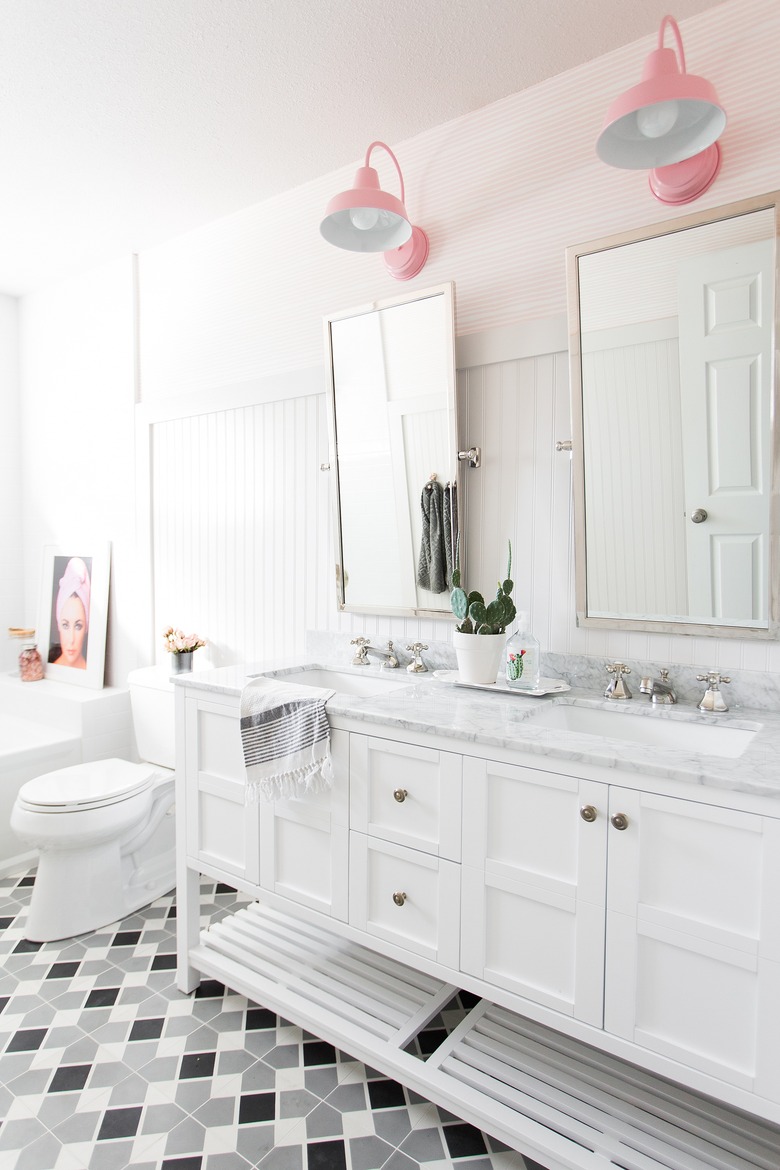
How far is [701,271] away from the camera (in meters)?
1.60

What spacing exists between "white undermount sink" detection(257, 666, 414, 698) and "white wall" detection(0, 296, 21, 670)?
2.33 m

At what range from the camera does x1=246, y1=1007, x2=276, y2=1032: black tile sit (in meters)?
1.83

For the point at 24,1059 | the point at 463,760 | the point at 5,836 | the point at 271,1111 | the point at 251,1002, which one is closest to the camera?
the point at 463,760

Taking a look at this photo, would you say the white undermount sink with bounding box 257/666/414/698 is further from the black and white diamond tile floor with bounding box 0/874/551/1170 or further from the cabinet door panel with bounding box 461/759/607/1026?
the black and white diamond tile floor with bounding box 0/874/551/1170

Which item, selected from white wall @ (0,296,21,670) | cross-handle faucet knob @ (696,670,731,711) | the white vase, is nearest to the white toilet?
the white vase

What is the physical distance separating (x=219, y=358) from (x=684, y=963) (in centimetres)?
254

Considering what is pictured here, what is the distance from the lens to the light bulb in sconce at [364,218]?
5.86ft

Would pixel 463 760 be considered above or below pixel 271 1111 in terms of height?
above

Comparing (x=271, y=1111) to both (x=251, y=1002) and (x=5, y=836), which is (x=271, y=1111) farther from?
(x=5, y=836)

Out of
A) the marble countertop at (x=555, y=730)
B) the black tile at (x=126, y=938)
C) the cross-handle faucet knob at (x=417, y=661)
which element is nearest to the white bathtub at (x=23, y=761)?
the black tile at (x=126, y=938)

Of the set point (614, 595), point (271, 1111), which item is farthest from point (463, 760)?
point (271, 1111)

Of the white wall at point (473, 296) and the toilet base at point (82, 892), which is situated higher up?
the white wall at point (473, 296)

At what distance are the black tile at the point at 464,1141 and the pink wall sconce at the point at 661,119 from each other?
6.79 ft

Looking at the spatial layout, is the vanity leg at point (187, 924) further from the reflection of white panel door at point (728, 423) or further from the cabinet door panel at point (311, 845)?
the reflection of white panel door at point (728, 423)
